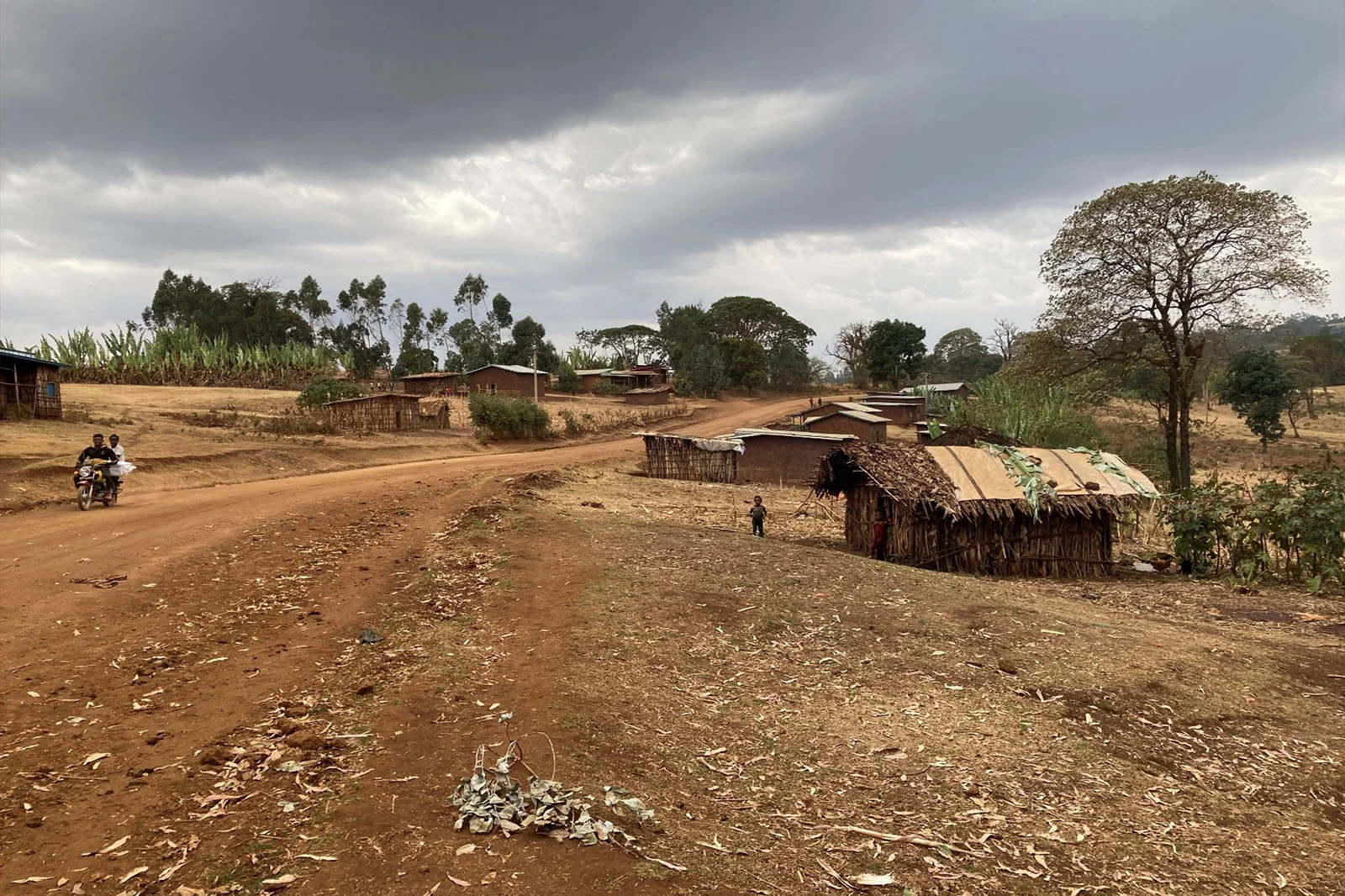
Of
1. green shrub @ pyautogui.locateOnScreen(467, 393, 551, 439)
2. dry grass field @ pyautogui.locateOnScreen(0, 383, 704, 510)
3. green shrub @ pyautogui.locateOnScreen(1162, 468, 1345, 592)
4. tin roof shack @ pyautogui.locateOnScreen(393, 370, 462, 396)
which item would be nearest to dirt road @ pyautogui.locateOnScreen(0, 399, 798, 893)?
dry grass field @ pyautogui.locateOnScreen(0, 383, 704, 510)

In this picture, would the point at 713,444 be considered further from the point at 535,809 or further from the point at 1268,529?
the point at 535,809

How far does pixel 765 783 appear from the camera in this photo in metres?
5.05

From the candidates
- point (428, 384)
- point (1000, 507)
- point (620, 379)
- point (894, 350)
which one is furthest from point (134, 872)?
point (894, 350)

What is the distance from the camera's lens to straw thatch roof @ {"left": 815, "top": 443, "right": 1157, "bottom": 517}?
1267 cm

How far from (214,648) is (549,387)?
162 ft

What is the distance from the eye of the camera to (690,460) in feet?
81.0

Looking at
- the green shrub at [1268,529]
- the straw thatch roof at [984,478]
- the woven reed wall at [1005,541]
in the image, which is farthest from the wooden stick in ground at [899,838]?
the green shrub at [1268,529]

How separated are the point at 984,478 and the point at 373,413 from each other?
78.0 ft

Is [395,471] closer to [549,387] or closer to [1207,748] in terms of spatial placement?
[1207,748]

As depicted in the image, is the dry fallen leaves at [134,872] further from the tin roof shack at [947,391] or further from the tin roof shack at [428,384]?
the tin roof shack at [947,391]

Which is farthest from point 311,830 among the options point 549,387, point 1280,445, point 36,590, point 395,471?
point 549,387

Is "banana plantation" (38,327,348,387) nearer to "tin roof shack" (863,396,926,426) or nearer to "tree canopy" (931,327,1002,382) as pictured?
"tin roof shack" (863,396,926,426)

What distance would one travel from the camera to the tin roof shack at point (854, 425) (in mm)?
31766

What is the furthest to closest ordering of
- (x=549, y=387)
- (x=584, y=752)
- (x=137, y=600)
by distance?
(x=549, y=387) < (x=137, y=600) < (x=584, y=752)
